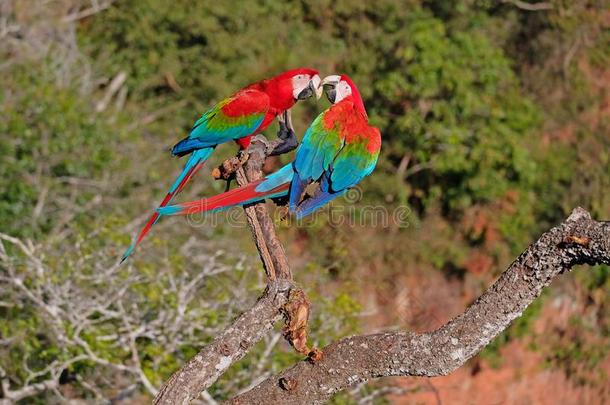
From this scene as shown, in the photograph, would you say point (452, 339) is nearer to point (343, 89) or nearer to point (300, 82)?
point (343, 89)

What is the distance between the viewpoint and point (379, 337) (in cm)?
276

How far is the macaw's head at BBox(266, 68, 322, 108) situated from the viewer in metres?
3.47

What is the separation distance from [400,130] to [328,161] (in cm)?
579

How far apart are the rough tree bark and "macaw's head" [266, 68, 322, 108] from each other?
26.2 inches

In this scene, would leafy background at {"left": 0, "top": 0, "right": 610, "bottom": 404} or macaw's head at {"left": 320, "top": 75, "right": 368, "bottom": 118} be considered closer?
macaw's head at {"left": 320, "top": 75, "right": 368, "bottom": 118}

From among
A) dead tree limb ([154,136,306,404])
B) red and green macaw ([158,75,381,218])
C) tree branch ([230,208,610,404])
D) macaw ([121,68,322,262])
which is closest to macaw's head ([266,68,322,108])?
macaw ([121,68,322,262])

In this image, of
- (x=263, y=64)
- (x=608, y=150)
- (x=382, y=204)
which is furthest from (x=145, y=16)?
(x=608, y=150)

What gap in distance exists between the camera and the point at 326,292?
245 inches

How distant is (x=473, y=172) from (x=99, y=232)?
13.4ft

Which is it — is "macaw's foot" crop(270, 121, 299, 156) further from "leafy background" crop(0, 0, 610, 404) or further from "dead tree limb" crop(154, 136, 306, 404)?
"leafy background" crop(0, 0, 610, 404)

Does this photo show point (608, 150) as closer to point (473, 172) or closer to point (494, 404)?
point (473, 172)

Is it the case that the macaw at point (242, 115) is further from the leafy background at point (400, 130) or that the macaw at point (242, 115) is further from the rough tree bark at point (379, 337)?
the leafy background at point (400, 130)

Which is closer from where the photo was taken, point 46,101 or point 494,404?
point 46,101

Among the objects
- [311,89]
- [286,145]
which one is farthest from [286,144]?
[311,89]
